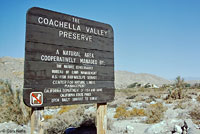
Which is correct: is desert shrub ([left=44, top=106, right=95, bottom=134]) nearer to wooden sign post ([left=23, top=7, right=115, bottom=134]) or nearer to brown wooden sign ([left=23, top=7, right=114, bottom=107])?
wooden sign post ([left=23, top=7, right=115, bottom=134])

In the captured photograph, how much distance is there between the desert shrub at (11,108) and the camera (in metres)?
Result: 9.16

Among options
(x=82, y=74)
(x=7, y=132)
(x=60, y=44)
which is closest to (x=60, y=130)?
(x=7, y=132)

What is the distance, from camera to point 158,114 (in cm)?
974

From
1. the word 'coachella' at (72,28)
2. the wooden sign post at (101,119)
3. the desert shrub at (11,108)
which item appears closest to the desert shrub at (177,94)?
the desert shrub at (11,108)

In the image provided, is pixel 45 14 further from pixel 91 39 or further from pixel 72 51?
pixel 91 39

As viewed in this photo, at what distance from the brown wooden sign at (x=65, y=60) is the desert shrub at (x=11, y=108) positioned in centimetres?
548

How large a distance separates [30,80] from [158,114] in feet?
23.7

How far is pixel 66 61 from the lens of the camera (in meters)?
4.52

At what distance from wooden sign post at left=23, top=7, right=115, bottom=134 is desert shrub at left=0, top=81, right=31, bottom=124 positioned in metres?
5.27

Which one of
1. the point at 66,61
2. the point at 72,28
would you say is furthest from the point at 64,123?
the point at 72,28

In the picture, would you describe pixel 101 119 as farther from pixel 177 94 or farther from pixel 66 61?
pixel 177 94

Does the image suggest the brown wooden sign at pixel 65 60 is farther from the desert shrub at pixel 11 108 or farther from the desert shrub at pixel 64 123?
the desert shrub at pixel 11 108

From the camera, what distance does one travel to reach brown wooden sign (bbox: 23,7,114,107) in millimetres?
4062

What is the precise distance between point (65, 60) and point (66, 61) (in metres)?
0.03
